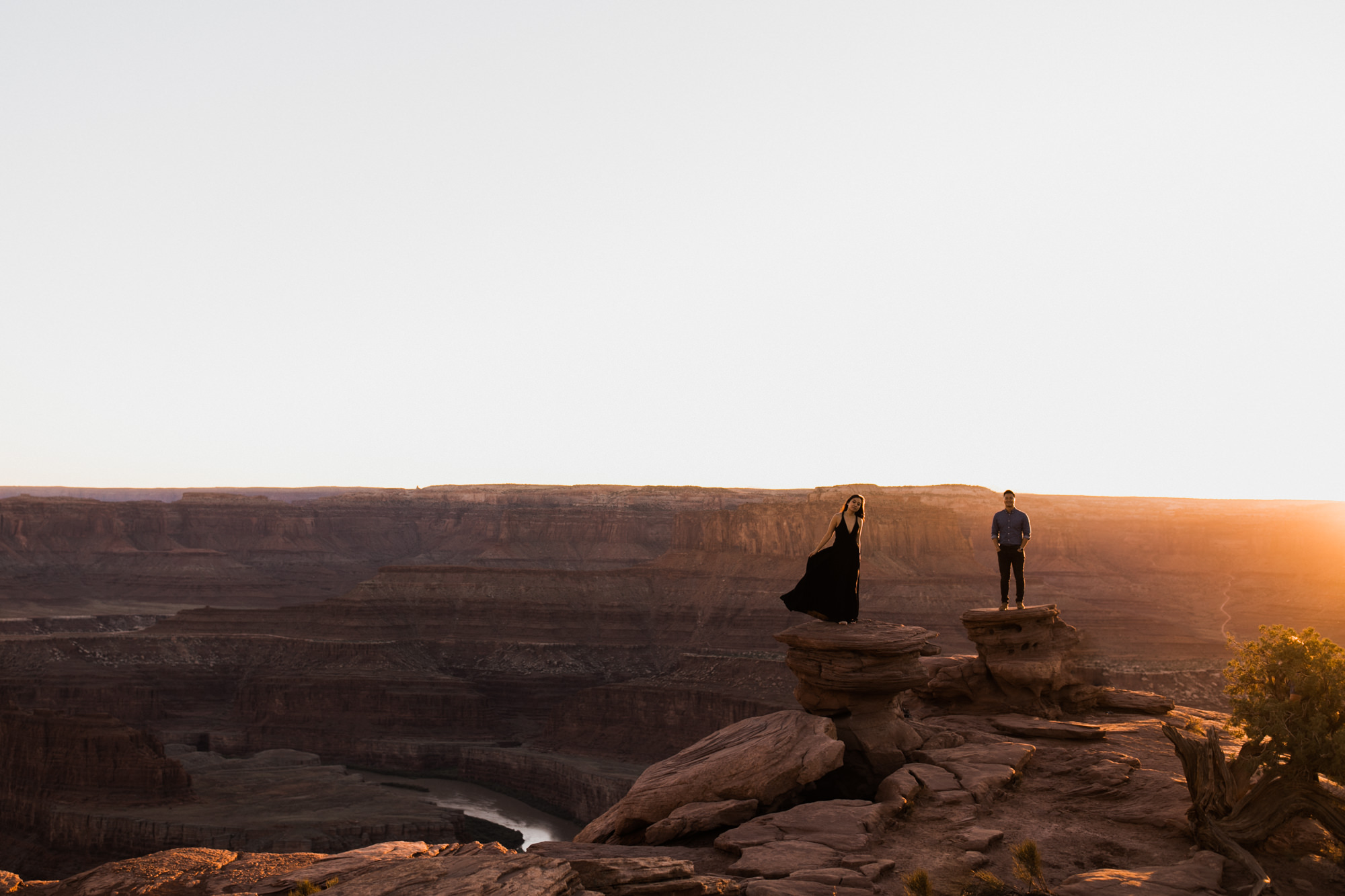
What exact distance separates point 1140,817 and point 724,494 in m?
172

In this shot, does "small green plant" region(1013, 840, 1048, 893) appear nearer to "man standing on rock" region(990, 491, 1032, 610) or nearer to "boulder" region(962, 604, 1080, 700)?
"man standing on rock" region(990, 491, 1032, 610)

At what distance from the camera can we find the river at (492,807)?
5991cm

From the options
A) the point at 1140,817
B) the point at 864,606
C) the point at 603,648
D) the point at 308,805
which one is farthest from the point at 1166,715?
the point at 603,648

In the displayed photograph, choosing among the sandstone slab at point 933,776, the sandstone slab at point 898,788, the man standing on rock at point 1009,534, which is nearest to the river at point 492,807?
the man standing on rock at point 1009,534

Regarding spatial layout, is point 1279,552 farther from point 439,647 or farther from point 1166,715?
point 1166,715

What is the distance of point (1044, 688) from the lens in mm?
24188

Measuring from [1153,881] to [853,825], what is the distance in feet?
13.4

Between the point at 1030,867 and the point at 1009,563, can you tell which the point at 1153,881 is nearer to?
the point at 1030,867

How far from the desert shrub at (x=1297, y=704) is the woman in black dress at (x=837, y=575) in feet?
22.3

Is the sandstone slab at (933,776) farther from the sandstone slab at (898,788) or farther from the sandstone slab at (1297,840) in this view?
the sandstone slab at (1297,840)

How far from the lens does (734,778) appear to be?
17.0 m

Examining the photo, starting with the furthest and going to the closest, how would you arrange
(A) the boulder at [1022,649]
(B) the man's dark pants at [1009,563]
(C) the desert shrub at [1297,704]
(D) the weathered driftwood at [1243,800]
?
(A) the boulder at [1022,649] < (B) the man's dark pants at [1009,563] < (D) the weathered driftwood at [1243,800] < (C) the desert shrub at [1297,704]

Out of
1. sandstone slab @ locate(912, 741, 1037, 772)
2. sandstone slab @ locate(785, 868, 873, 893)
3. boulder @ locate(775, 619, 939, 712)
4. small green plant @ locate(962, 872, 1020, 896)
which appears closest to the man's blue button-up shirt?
boulder @ locate(775, 619, 939, 712)

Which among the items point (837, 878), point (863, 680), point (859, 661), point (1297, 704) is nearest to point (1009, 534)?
point (859, 661)
